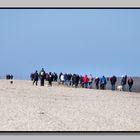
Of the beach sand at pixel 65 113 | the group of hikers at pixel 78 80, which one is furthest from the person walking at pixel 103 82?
the beach sand at pixel 65 113

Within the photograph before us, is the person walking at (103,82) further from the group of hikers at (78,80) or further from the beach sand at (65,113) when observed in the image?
the beach sand at (65,113)

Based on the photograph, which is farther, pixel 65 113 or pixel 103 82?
pixel 103 82

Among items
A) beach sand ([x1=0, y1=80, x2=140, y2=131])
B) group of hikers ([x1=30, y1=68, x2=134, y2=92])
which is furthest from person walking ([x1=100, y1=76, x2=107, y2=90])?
beach sand ([x1=0, y1=80, x2=140, y2=131])

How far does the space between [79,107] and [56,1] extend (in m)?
5.99

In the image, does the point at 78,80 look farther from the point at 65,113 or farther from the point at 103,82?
the point at 65,113

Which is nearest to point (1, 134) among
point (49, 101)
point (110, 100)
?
point (49, 101)

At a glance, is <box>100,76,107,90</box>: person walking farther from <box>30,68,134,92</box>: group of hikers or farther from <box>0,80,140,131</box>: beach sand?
<box>0,80,140,131</box>: beach sand

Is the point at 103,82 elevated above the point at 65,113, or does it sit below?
above

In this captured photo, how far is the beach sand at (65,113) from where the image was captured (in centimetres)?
2205

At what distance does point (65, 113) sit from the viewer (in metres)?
24.6

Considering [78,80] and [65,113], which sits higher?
[78,80]

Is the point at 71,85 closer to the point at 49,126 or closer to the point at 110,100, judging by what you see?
the point at 110,100

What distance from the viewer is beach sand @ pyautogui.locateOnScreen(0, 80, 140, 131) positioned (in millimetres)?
22047

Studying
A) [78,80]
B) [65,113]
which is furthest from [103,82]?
[65,113]
